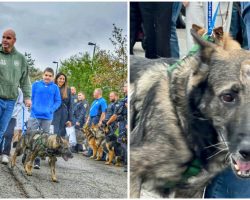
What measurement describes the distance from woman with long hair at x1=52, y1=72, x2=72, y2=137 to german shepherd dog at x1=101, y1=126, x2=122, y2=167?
31cm

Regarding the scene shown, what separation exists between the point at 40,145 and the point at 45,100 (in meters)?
0.50

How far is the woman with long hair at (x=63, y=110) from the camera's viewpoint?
352 centimetres

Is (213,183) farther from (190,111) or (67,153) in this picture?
(67,153)

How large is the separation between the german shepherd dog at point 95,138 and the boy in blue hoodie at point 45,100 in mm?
299

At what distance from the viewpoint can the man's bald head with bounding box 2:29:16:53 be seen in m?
3.39

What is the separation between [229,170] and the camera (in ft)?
10.5

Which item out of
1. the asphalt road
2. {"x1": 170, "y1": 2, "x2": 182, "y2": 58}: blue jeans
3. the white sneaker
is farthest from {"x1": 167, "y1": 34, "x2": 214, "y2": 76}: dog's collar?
the white sneaker

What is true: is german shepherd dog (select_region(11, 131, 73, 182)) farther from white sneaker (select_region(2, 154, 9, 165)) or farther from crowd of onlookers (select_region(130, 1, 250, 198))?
crowd of onlookers (select_region(130, 1, 250, 198))

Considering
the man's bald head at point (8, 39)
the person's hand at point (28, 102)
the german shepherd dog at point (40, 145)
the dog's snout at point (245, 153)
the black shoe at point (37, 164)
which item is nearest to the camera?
the dog's snout at point (245, 153)

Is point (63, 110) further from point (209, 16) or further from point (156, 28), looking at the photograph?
point (209, 16)

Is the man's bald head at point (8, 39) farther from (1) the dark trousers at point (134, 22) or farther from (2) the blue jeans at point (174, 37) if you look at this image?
(2) the blue jeans at point (174, 37)

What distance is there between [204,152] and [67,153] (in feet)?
3.57

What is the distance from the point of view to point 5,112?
11.7ft

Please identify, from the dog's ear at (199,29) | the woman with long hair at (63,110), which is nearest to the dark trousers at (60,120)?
the woman with long hair at (63,110)
